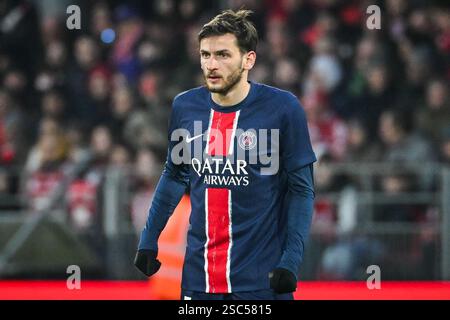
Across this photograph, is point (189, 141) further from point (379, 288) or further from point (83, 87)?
point (83, 87)

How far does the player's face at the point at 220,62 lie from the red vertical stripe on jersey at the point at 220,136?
0.44 feet

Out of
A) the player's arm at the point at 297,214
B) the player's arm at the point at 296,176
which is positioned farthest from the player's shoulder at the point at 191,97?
the player's arm at the point at 297,214

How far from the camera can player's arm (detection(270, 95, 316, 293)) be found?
15.4 ft

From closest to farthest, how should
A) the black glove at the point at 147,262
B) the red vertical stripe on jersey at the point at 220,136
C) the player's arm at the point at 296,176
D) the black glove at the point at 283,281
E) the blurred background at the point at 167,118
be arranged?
1. the black glove at the point at 283,281
2. the player's arm at the point at 296,176
3. the red vertical stripe on jersey at the point at 220,136
4. the black glove at the point at 147,262
5. the blurred background at the point at 167,118

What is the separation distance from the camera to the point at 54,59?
12734mm

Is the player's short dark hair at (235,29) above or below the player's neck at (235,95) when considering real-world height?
above

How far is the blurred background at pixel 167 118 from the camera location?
10133 millimetres

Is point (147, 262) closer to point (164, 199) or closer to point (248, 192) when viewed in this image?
point (164, 199)

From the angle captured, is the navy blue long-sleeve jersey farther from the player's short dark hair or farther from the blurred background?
the blurred background

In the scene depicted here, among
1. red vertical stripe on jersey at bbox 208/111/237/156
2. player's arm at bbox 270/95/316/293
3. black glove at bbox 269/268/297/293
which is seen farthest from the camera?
red vertical stripe on jersey at bbox 208/111/237/156

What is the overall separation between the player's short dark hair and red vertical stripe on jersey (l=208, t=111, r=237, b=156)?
304mm

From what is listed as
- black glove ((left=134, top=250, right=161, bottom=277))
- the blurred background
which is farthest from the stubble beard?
the blurred background

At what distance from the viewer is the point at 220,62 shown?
4.75m

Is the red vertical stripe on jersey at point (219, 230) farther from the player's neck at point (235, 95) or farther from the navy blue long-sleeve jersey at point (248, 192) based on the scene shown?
the player's neck at point (235, 95)
